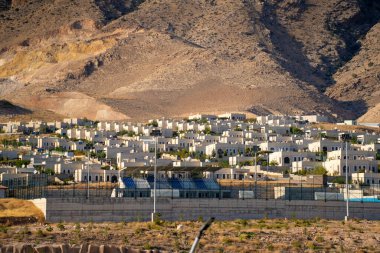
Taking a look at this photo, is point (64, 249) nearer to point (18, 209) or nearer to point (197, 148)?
point (18, 209)

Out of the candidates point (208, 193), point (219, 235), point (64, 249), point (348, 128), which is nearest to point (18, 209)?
point (208, 193)

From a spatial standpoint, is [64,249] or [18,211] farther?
[18,211]

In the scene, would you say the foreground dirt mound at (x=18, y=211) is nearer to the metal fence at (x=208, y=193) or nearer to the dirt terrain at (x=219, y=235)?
the metal fence at (x=208, y=193)

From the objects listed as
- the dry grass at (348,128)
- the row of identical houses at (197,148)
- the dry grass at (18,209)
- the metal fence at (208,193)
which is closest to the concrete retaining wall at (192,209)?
the dry grass at (18,209)

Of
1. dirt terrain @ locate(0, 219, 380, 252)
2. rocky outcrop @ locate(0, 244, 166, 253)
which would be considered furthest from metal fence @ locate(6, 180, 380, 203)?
rocky outcrop @ locate(0, 244, 166, 253)

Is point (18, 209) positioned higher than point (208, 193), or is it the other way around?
point (208, 193)
